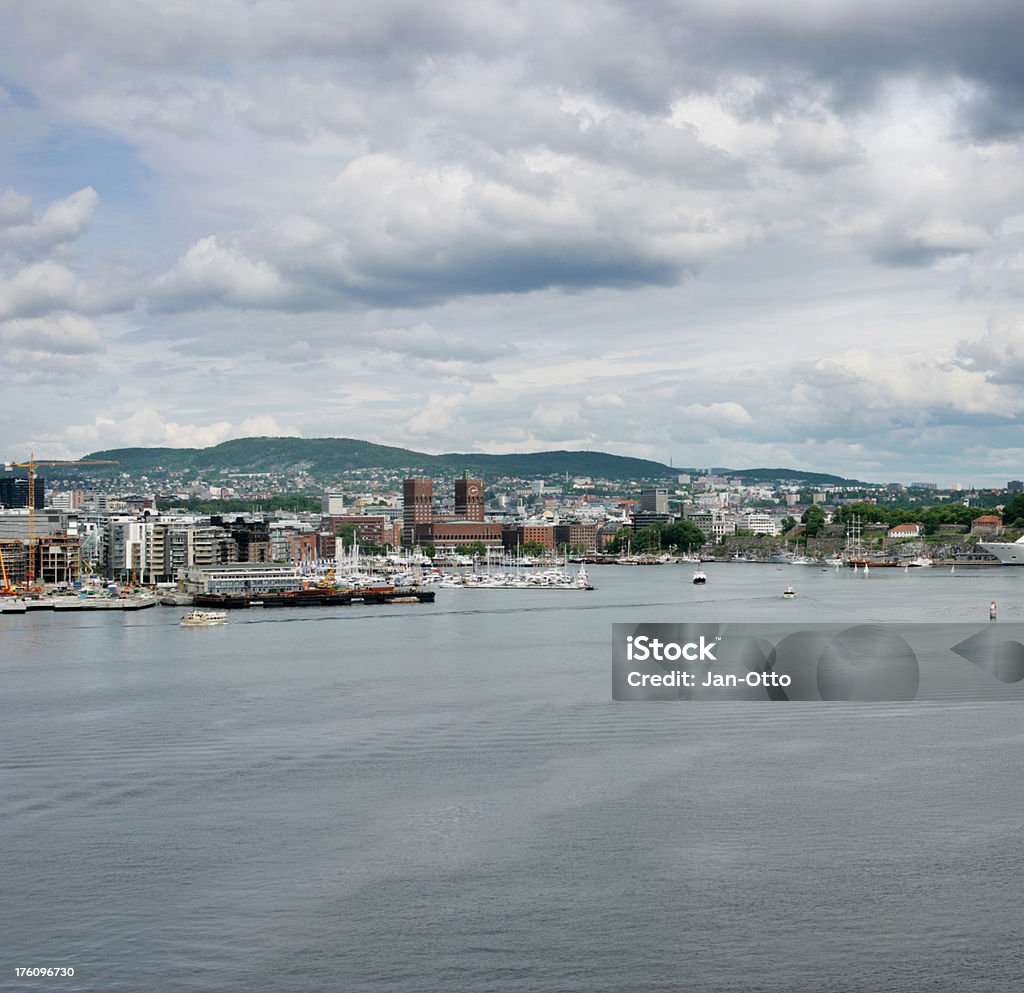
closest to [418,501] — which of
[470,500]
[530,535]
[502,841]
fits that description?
[470,500]

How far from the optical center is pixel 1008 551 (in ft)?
234

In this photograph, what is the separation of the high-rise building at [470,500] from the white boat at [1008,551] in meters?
52.1

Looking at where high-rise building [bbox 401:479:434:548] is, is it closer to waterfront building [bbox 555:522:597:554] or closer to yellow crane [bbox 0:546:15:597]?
waterfront building [bbox 555:522:597:554]

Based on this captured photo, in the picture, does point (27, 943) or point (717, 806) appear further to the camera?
point (717, 806)

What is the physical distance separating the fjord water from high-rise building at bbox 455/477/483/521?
98.5 m

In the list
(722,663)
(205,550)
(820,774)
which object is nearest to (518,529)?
(205,550)

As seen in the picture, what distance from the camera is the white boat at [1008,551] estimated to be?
70500 mm

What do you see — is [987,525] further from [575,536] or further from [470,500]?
[470,500]

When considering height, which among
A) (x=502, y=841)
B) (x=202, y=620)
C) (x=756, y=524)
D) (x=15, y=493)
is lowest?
(x=502, y=841)

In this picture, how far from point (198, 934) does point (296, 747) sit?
17.6ft

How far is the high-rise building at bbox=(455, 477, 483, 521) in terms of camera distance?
11662 centimetres

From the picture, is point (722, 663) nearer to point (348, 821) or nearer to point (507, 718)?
point (507, 718)

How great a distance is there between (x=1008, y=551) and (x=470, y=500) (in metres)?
55.1

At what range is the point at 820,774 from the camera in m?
11.8
